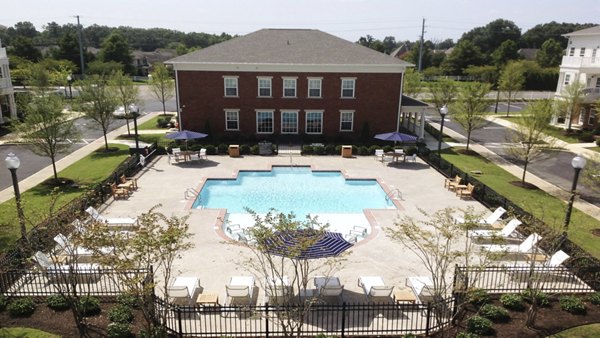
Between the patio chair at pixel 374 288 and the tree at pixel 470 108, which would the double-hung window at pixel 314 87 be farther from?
the patio chair at pixel 374 288

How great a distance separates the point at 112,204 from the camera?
23.6 metres

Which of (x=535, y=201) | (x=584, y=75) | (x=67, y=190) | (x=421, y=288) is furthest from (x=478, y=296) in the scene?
(x=584, y=75)

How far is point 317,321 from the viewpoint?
13.7m

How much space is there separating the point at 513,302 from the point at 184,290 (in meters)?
10.7

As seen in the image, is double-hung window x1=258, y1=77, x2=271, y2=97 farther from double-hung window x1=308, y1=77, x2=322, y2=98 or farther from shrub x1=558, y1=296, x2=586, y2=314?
shrub x1=558, y1=296, x2=586, y2=314

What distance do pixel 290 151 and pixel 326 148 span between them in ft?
9.59

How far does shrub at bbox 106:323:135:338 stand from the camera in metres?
12.5

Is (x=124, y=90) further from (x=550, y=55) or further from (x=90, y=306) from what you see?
(x=550, y=55)

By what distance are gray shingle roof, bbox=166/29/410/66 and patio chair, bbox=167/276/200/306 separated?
24.9 meters

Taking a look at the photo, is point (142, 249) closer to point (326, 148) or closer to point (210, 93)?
point (326, 148)

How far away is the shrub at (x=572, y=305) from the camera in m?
14.3

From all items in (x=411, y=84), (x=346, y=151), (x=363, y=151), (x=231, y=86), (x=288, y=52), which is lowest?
(x=363, y=151)

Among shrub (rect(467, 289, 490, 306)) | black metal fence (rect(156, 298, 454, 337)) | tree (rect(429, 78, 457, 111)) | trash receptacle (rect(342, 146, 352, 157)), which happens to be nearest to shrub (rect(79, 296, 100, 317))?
black metal fence (rect(156, 298, 454, 337))

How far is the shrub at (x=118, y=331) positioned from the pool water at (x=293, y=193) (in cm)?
1153
